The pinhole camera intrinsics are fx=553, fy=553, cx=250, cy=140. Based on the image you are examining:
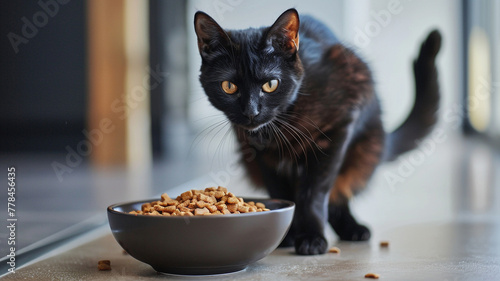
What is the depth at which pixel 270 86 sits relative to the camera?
133 centimetres

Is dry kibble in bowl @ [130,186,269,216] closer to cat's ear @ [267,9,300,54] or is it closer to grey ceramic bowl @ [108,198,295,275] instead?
grey ceramic bowl @ [108,198,295,275]

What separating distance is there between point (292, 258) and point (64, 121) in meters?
1.25

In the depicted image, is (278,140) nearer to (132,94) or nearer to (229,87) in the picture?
(229,87)

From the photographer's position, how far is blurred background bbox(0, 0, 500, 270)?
5.15 ft

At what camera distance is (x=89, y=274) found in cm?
125

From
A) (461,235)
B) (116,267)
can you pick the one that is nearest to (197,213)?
(116,267)

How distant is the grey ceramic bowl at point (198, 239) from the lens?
1105mm

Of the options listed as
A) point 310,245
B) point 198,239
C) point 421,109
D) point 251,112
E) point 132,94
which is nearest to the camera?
point 198,239

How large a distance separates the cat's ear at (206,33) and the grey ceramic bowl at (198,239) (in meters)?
0.45

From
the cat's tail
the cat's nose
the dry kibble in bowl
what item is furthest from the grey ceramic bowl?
the cat's tail

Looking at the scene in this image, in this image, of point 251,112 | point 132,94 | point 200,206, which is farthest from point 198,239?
point 132,94

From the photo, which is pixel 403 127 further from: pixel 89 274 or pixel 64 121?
pixel 64 121

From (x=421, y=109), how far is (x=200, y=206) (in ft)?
3.22

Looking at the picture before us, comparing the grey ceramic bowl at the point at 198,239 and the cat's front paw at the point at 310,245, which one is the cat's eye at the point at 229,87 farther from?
the cat's front paw at the point at 310,245
